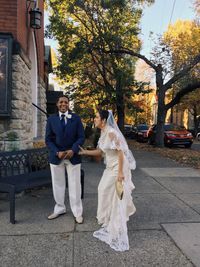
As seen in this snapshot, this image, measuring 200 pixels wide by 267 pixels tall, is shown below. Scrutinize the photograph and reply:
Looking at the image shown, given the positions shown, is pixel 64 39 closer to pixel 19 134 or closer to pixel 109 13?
pixel 109 13

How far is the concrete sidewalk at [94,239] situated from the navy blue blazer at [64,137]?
1.01 m

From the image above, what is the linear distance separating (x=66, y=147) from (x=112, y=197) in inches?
43.2

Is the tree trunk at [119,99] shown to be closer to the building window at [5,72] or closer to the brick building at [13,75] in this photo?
the brick building at [13,75]

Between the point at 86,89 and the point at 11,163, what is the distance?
2218 centimetres

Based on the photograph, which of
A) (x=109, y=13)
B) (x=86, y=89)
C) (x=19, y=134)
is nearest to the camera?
(x=19, y=134)

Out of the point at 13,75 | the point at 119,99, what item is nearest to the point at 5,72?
the point at 13,75

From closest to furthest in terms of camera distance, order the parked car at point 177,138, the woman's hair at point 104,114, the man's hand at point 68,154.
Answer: the woman's hair at point 104,114 < the man's hand at point 68,154 < the parked car at point 177,138

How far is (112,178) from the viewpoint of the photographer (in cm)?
469

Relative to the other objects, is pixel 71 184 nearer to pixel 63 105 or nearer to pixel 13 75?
pixel 63 105

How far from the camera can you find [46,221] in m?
5.18

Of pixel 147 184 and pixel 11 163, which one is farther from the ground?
pixel 11 163

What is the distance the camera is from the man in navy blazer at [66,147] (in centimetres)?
517

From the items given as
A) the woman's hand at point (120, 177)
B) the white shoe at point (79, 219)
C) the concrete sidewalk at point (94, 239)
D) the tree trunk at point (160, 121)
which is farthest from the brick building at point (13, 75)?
the tree trunk at point (160, 121)

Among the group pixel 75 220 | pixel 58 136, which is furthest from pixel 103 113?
pixel 75 220
